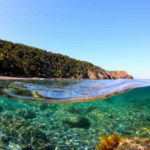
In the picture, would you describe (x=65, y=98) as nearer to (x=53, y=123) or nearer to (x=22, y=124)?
(x=53, y=123)

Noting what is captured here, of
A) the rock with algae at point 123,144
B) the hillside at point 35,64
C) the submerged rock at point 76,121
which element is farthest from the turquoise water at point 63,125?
the hillside at point 35,64

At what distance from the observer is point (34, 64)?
31578mm

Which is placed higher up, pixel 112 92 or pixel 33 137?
pixel 112 92

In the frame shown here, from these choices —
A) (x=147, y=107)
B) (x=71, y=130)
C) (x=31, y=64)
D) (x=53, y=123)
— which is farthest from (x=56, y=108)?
(x=31, y=64)

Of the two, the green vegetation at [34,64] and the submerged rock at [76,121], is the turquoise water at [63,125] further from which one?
the green vegetation at [34,64]

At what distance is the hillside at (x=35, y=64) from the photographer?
2492 cm

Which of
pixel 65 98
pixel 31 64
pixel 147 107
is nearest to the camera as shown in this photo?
pixel 65 98

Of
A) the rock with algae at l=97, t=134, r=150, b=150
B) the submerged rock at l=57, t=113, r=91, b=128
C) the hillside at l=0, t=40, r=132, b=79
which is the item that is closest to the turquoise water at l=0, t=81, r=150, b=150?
the submerged rock at l=57, t=113, r=91, b=128

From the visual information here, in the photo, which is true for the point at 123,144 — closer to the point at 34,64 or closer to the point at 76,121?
the point at 76,121

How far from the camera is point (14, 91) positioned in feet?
26.7

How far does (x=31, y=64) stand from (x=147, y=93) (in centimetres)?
2904

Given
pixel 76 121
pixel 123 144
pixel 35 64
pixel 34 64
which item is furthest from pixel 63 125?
pixel 35 64

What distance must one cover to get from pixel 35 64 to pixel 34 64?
34cm

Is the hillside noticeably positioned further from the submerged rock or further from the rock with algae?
the rock with algae
